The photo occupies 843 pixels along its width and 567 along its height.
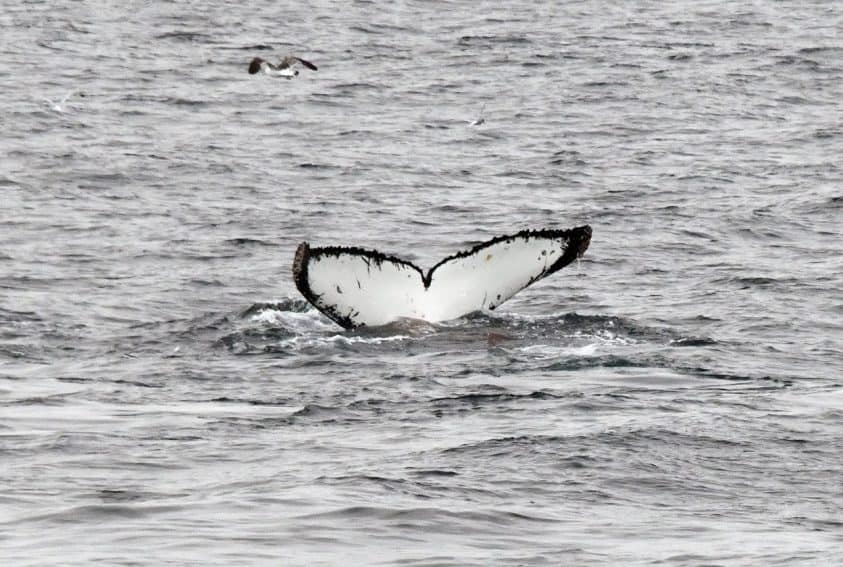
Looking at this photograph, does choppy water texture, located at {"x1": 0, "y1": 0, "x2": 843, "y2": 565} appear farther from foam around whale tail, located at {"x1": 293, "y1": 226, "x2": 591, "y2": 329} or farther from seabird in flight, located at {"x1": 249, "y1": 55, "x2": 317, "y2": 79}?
seabird in flight, located at {"x1": 249, "y1": 55, "x2": 317, "y2": 79}

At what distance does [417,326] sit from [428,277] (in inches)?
14.1

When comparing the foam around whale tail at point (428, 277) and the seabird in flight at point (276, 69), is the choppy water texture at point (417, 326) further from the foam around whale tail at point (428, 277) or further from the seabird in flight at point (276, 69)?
the seabird in flight at point (276, 69)

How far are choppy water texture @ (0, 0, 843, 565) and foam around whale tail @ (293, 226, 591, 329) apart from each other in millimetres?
190

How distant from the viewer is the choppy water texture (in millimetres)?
7961

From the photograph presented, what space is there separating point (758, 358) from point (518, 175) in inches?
412

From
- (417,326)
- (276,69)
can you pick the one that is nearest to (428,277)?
(417,326)

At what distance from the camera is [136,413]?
10.4 m

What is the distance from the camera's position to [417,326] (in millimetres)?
12586

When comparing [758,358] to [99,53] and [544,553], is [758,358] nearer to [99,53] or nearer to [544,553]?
[544,553]

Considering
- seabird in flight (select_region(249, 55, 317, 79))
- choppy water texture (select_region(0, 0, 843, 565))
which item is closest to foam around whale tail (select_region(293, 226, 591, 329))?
choppy water texture (select_region(0, 0, 843, 565))

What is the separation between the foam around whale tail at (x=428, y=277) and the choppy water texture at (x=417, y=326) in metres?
0.19

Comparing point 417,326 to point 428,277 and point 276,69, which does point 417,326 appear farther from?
point 276,69

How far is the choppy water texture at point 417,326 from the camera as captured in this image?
26.1ft

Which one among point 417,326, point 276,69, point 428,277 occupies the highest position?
point 428,277
